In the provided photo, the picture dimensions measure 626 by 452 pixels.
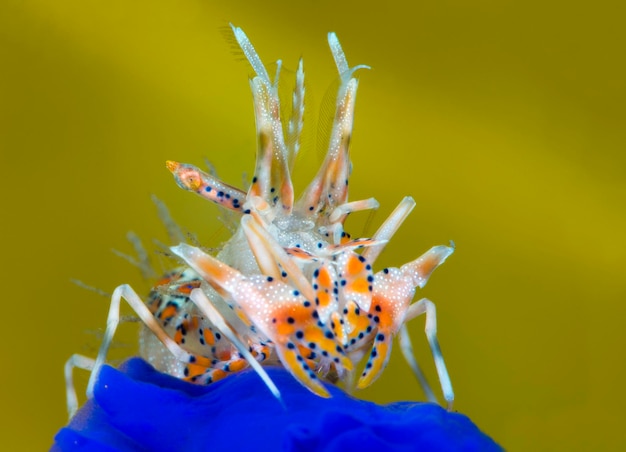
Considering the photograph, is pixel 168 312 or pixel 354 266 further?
pixel 168 312

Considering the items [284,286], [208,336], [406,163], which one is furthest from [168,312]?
[406,163]

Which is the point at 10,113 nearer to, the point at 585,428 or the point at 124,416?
the point at 124,416

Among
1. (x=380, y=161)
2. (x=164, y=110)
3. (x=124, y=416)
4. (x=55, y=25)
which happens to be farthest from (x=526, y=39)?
(x=124, y=416)

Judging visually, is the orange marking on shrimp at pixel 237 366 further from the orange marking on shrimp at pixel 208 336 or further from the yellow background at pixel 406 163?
the yellow background at pixel 406 163

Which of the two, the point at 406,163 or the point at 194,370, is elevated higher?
the point at 406,163

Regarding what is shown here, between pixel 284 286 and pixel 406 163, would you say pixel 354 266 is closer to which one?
pixel 284 286

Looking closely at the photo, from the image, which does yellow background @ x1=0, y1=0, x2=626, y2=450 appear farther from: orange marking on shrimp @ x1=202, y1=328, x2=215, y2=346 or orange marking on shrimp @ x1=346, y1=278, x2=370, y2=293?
orange marking on shrimp @ x1=346, y1=278, x2=370, y2=293

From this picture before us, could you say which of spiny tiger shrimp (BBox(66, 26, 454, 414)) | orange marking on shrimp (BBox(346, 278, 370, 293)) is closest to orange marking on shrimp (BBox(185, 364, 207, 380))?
spiny tiger shrimp (BBox(66, 26, 454, 414))

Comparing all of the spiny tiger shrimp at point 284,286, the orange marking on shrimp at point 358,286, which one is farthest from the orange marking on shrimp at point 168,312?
the orange marking on shrimp at point 358,286
